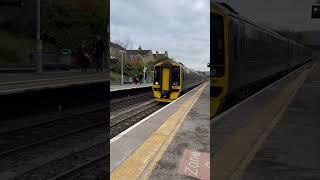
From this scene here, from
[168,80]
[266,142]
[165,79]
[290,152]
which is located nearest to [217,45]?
[266,142]

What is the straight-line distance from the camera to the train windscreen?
1300 cm

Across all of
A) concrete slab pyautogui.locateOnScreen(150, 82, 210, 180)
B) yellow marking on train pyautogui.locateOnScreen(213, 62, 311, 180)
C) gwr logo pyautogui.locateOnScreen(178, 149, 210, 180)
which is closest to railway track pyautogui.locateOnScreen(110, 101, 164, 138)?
concrete slab pyautogui.locateOnScreen(150, 82, 210, 180)

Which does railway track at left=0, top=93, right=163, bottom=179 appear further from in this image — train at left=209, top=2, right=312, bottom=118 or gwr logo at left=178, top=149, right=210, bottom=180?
train at left=209, top=2, right=312, bottom=118

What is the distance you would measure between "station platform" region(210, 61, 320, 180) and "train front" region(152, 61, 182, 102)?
450 inches

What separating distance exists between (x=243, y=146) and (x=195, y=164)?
1142mm

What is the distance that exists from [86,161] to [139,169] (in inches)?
116

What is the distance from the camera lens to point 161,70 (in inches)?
1021

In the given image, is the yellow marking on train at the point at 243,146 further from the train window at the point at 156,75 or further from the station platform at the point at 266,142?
the train window at the point at 156,75

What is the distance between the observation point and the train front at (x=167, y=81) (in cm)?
2564

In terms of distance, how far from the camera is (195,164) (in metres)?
7.64

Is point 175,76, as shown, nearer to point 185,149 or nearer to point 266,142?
point 185,149

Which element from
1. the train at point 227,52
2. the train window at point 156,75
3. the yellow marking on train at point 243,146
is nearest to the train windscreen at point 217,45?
the train at point 227,52

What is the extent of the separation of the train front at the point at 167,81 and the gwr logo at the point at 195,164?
55.7ft

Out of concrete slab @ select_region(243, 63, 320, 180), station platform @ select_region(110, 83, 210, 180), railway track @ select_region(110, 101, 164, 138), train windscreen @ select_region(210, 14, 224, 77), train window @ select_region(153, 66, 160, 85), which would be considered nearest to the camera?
concrete slab @ select_region(243, 63, 320, 180)
